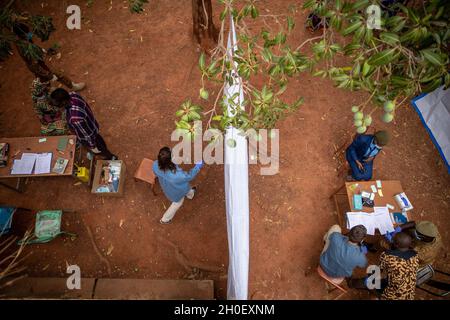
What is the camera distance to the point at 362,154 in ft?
15.4

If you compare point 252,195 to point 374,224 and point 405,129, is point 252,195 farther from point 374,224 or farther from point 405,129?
point 405,129

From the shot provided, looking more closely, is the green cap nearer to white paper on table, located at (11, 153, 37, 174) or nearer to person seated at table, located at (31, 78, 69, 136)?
person seated at table, located at (31, 78, 69, 136)

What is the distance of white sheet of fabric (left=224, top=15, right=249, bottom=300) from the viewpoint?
3543 millimetres

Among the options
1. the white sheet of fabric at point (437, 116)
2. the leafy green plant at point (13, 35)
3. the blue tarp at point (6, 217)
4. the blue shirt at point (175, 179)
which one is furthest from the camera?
the white sheet of fabric at point (437, 116)

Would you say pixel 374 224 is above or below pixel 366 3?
below

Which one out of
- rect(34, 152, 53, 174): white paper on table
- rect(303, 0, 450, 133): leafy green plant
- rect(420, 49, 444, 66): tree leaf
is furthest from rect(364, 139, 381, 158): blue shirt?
rect(34, 152, 53, 174): white paper on table

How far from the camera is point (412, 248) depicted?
3.91 meters

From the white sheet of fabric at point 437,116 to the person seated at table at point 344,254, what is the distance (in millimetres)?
2929

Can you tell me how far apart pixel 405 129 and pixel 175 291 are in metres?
5.03

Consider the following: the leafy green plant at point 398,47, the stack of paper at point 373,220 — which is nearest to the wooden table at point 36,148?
the leafy green plant at point 398,47

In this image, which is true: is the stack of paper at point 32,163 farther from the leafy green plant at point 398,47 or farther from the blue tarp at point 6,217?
the leafy green plant at point 398,47

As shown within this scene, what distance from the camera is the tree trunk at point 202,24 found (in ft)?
17.1
